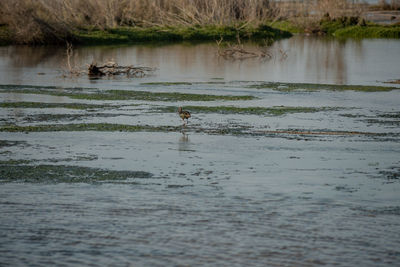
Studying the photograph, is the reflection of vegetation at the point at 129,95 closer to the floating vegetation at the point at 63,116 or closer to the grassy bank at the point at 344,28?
the floating vegetation at the point at 63,116

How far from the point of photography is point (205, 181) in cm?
1127

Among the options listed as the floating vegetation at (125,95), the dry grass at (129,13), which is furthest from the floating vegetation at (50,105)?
the dry grass at (129,13)

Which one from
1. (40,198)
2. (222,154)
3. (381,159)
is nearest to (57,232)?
(40,198)

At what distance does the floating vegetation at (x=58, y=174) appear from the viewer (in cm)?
1134

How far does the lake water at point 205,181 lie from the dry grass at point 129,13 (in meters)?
23.7

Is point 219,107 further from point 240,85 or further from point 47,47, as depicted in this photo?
point 47,47

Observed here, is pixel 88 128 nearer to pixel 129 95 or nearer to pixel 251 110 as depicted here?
pixel 251 110

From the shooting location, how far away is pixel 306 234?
8859 millimetres

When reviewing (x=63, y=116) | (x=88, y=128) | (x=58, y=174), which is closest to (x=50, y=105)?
(x=63, y=116)

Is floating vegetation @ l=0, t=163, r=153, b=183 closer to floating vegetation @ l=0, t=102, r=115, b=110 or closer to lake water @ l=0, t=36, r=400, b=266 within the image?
lake water @ l=0, t=36, r=400, b=266

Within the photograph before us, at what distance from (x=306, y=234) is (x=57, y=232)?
3.00 meters

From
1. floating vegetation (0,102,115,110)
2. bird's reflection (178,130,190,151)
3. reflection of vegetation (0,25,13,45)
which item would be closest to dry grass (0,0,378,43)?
reflection of vegetation (0,25,13,45)

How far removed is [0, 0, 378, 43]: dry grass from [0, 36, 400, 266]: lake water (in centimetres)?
2366

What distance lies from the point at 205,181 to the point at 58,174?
7.68 feet
